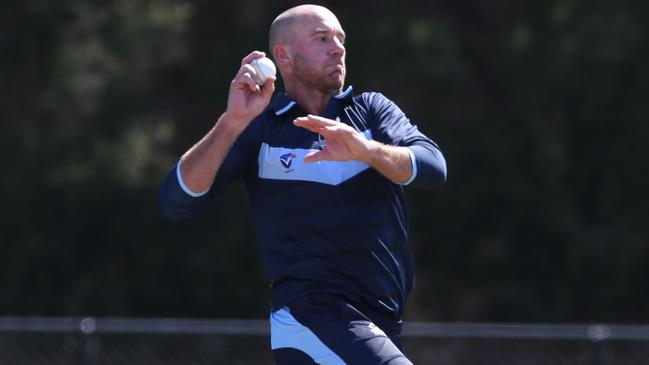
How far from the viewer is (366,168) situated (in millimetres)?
4160

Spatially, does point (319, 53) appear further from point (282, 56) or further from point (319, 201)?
point (319, 201)

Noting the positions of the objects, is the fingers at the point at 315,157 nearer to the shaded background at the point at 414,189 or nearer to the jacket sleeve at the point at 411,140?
the jacket sleeve at the point at 411,140

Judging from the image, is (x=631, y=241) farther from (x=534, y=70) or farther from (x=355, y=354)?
(x=355, y=354)

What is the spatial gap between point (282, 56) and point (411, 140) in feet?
2.14

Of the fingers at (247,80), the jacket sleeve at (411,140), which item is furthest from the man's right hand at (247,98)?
the jacket sleeve at (411,140)

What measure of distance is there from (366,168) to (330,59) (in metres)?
0.47

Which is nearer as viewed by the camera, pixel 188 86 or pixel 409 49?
pixel 409 49

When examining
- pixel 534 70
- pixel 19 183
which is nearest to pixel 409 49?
pixel 534 70

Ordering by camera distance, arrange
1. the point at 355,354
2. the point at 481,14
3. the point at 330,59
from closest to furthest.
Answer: the point at 355,354, the point at 330,59, the point at 481,14

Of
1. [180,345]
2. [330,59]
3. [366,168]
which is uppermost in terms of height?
[330,59]

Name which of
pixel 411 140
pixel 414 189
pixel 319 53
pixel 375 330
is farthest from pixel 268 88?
pixel 414 189

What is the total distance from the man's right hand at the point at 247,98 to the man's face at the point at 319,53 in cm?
36

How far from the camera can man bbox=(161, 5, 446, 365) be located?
399 centimetres

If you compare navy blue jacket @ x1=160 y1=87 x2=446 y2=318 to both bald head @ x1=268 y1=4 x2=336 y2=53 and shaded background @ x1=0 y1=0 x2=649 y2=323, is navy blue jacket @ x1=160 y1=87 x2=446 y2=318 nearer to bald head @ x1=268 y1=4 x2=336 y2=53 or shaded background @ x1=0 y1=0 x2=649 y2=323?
bald head @ x1=268 y1=4 x2=336 y2=53
